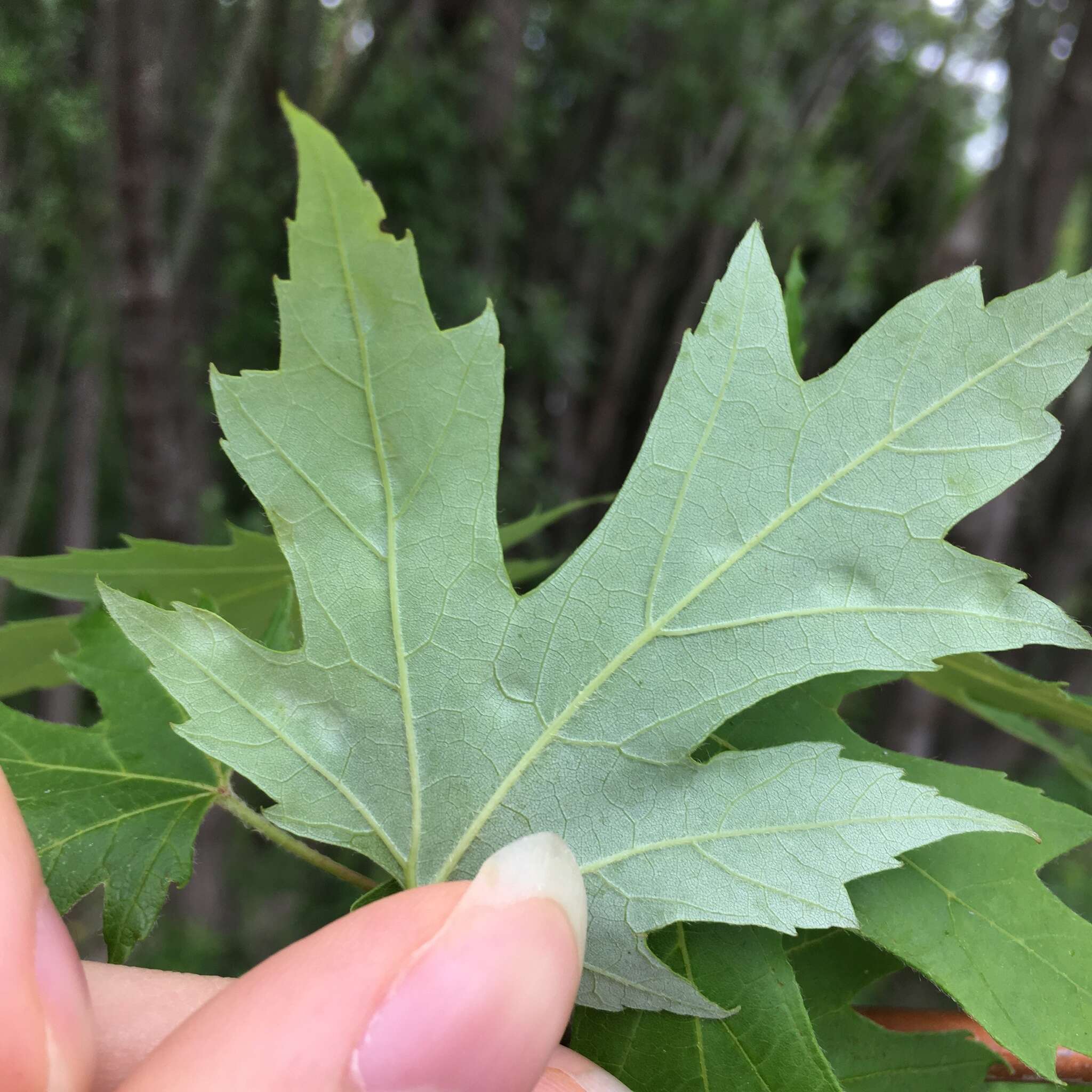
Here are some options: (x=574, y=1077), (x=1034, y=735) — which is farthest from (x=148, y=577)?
(x=1034, y=735)

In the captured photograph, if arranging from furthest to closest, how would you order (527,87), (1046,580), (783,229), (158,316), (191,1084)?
(527,87)
(783,229)
(1046,580)
(158,316)
(191,1084)

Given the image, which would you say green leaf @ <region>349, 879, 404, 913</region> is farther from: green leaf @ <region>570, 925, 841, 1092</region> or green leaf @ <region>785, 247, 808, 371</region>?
green leaf @ <region>785, 247, 808, 371</region>

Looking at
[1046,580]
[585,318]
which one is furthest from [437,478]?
[585,318]

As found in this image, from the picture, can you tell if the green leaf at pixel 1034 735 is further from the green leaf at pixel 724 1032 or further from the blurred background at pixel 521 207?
the blurred background at pixel 521 207

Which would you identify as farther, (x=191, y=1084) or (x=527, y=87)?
(x=527, y=87)

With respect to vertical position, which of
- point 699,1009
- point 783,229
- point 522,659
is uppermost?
point 783,229

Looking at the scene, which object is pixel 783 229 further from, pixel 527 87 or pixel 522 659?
pixel 522 659

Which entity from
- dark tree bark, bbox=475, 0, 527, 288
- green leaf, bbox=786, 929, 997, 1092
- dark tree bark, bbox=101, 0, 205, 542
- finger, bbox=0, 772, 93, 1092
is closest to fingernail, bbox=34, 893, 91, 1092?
finger, bbox=0, 772, 93, 1092
